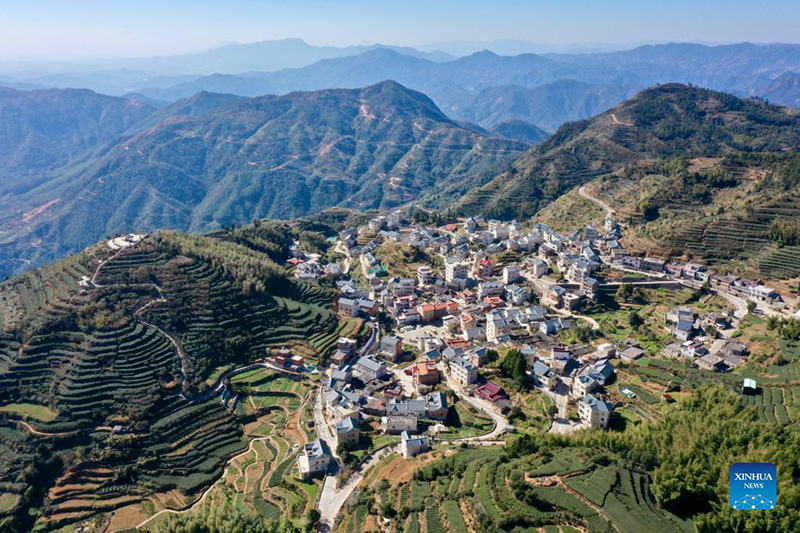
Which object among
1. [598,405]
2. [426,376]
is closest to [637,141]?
[598,405]

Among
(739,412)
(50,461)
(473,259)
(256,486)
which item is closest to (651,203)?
(473,259)

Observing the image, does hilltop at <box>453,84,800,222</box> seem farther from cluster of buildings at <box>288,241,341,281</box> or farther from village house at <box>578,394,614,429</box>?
village house at <box>578,394,614,429</box>

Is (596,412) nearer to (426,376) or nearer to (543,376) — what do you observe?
(543,376)

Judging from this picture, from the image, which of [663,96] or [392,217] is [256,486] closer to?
[392,217]

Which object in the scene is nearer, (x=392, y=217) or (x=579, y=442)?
(x=579, y=442)

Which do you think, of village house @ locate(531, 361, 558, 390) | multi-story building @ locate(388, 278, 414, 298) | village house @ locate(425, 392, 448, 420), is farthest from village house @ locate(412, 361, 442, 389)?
multi-story building @ locate(388, 278, 414, 298)
